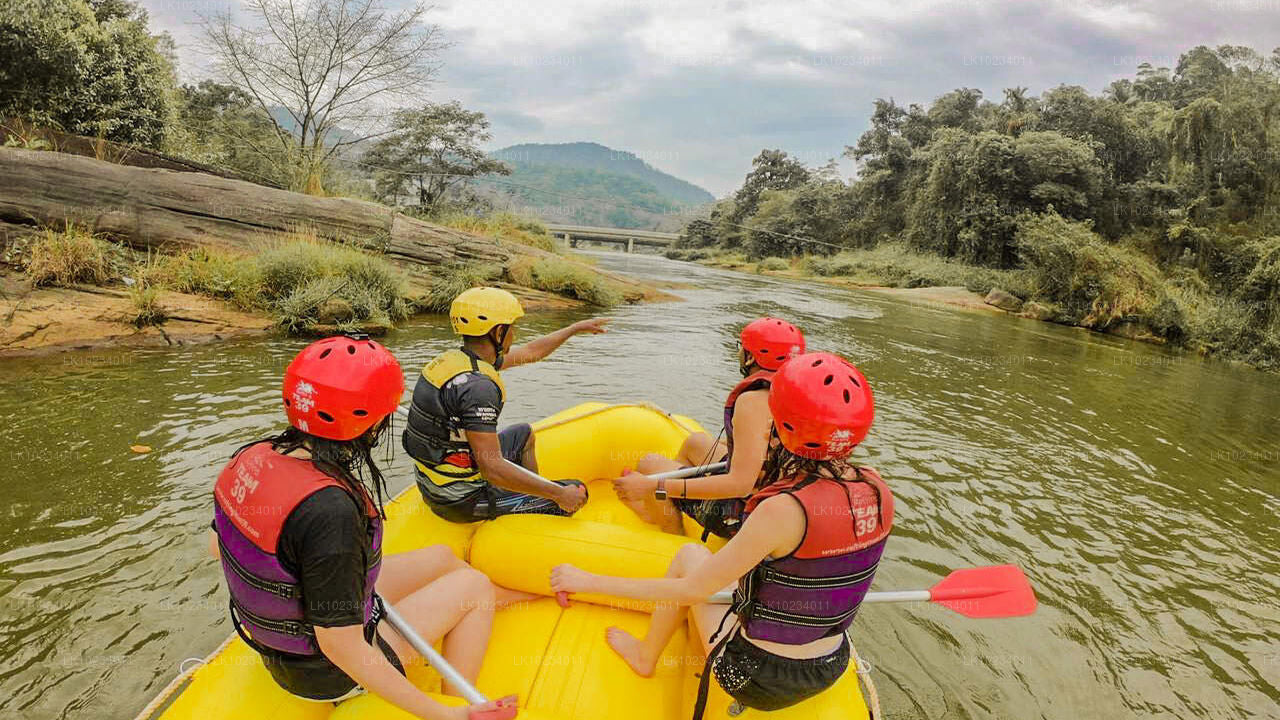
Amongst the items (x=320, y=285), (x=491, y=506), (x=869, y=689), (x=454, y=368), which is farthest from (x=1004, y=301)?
(x=454, y=368)

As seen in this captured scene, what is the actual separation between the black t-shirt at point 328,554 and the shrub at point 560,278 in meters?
11.7

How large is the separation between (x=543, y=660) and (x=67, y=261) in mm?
8774

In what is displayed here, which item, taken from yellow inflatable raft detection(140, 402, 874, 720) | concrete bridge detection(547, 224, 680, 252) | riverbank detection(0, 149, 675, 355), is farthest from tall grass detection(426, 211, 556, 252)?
concrete bridge detection(547, 224, 680, 252)

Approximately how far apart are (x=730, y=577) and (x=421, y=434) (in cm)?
173

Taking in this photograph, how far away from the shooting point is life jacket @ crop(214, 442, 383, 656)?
1.49 meters

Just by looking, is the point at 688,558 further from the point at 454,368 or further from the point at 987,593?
the point at 987,593

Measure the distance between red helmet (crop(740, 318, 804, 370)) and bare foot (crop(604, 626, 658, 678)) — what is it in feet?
4.74

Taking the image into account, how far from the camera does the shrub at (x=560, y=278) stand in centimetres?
1305

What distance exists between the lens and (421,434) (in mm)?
2861

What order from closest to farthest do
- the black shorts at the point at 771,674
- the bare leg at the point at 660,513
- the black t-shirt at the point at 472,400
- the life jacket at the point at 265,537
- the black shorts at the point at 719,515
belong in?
the life jacket at the point at 265,537 → the black shorts at the point at 771,674 → the black t-shirt at the point at 472,400 → the black shorts at the point at 719,515 → the bare leg at the point at 660,513

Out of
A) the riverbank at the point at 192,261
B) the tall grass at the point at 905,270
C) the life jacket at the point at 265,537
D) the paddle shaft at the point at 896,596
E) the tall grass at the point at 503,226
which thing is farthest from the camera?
the tall grass at the point at 905,270

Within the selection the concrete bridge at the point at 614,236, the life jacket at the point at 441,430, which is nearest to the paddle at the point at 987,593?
the life jacket at the point at 441,430

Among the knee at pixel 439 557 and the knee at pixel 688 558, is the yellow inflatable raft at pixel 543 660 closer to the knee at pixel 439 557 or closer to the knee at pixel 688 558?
the knee at pixel 688 558

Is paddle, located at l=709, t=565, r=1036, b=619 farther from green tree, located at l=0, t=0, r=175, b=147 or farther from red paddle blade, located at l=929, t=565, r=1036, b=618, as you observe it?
green tree, located at l=0, t=0, r=175, b=147
